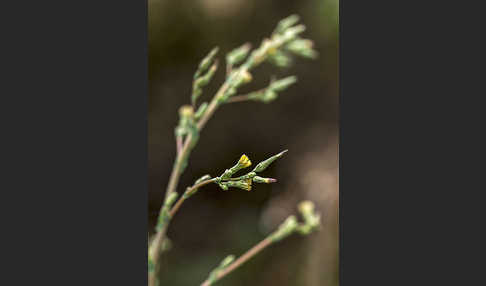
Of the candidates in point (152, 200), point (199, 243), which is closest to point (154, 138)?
point (152, 200)

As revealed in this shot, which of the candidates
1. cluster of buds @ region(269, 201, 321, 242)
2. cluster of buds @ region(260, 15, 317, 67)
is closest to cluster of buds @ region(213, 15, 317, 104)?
cluster of buds @ region(260, 15, 317, 67)

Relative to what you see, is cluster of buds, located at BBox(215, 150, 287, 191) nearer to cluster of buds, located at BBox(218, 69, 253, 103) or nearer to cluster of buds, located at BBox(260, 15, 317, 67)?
cluster of buds, located at BBox(218, 69, 253, 103)

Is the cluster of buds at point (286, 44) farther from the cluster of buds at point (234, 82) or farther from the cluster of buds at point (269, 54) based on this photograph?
the cluster of buds at point (234, 82)

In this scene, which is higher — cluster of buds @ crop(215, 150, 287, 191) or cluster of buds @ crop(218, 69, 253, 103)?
cluster of buds @ crop(218, 69, 253, 103)

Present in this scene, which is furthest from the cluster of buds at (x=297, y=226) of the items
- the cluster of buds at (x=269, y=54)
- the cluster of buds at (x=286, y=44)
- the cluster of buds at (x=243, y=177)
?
the cluster of buds at (x=243, y=177)

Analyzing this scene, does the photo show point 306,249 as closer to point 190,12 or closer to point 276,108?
point 276,108

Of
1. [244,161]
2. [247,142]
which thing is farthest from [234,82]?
[247,142]

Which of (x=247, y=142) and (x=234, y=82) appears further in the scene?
(x=247, y=142)

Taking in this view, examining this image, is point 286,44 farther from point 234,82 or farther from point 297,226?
point 297,226
